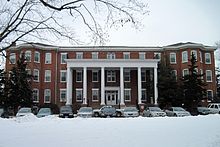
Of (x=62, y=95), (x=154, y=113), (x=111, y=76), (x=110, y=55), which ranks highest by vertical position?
(x=110, y=55)

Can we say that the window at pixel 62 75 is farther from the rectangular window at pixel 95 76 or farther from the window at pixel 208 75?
the window at pixel 208 75

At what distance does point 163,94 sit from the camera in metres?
46.0

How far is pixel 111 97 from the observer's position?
167ft

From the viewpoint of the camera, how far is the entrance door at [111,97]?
5041 cm

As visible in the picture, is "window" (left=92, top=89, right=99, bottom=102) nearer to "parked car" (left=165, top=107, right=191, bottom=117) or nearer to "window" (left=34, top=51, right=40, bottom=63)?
"window" (left=34, top=51, right=40, bottom=63)

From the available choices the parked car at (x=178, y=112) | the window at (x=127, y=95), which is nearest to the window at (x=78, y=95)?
the window at (x=127, y=95)

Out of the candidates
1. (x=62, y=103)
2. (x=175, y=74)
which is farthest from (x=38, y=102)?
(x=175, y=74)

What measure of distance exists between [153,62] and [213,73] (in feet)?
41.8

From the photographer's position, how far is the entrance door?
50.4 meters

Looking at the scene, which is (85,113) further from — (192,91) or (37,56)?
(37,56)

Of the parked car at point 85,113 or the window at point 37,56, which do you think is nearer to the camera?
the parked car at point 85,113

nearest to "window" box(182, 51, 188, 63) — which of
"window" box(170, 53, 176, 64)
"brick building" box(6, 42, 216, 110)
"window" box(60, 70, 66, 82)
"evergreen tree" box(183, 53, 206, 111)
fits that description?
"brick building" box(6, 42, 216, 110)

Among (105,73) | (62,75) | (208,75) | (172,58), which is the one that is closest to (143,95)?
(105,73)

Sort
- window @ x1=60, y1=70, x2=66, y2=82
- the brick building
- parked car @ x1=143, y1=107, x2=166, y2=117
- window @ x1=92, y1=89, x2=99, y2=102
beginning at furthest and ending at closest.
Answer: window @ x1=60, y1=70, x2=66, y2=82 < window @ x1=92, y1=89, x2=99, y2=102 < the brick building < parked car @ x1=143, y1=107, x2=166, y2=117
